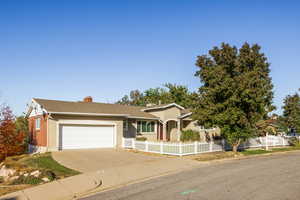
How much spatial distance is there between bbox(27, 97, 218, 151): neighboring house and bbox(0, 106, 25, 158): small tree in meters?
1.15

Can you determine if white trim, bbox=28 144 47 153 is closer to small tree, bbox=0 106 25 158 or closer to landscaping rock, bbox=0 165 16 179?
small tree, bbox=0 106 25 158

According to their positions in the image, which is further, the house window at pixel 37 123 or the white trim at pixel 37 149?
the house window at pixel 37 123

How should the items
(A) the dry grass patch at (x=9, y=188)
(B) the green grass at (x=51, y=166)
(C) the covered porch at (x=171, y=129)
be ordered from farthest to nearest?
(C) the covered porch at (x=171, y=129), (B) the green grass at (x=51, y=166), (A) the dry grass patch at (x=9, y=188)

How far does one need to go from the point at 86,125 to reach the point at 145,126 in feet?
24.2

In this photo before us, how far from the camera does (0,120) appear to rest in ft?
83.0

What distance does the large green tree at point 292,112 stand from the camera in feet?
94.8

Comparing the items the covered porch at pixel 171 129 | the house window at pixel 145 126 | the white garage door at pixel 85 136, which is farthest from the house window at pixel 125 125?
the covered porch at pixel 171 129

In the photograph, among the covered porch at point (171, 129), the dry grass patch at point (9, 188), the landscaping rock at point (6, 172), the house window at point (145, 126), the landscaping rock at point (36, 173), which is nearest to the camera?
the dry grass patch at point (9, 188)

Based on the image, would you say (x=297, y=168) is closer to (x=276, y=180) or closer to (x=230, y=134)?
(x=276, y=180)

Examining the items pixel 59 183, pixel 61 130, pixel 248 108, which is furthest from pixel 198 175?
pixel 61 130

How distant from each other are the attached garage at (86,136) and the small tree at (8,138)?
5.81 m

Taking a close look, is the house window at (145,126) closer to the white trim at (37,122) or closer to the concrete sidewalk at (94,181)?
the white trim at (37,122)

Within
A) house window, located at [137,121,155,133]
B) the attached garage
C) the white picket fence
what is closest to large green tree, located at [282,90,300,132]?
the white picket fence

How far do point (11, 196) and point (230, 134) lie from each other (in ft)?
50.3
